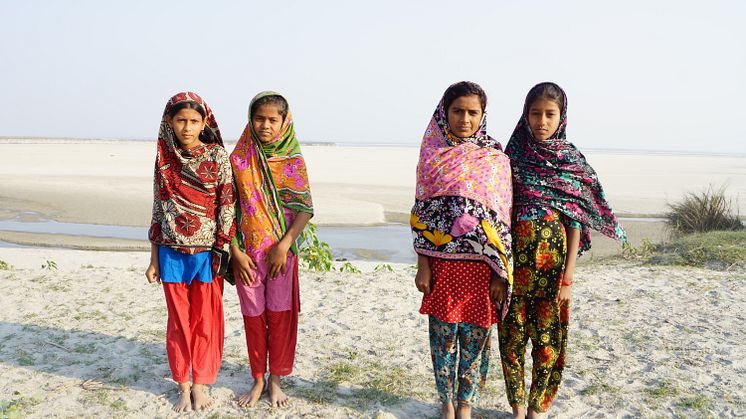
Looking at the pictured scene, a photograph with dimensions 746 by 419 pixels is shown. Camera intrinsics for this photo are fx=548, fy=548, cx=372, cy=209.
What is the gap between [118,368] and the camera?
3.56 meters

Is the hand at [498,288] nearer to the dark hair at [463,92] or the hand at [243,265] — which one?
the dark hair at [463,92]

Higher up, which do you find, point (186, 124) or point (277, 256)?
point (186, 124)

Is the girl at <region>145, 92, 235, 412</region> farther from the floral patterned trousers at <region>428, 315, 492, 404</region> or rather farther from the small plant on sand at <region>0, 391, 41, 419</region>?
the floral patterned trousers at <region>428, 315, 492, 404</region>

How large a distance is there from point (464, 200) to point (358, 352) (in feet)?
6.08

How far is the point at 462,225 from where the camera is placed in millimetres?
2547

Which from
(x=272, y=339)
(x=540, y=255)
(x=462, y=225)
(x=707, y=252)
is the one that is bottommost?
(x=707, y=252)

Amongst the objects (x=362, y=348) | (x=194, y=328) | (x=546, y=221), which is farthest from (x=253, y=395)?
(x=546, y=221)

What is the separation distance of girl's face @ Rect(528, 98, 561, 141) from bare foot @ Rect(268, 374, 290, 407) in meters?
1.95

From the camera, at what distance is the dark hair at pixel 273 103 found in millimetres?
A: 2805

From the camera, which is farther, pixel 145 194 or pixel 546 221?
pixel 145 194

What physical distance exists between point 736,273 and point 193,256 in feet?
20.0

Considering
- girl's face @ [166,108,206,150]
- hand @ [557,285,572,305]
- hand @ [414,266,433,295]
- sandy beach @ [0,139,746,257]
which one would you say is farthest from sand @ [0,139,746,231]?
hand @ [557,285,572,305]

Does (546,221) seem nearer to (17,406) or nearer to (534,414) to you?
(534,414)

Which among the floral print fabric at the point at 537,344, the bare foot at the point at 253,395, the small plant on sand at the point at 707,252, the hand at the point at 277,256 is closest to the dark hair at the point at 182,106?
the hand at the point at 277,256
